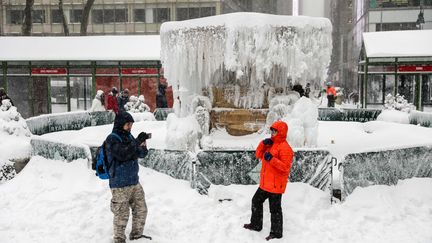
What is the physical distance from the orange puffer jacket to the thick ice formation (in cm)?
419

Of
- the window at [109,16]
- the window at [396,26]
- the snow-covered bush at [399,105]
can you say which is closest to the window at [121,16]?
the window at [109,16]

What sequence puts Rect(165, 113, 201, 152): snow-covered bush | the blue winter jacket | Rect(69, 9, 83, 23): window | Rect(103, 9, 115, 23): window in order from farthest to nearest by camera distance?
Rect(69, 9, 83, 23): window
Rect(103, 9, 115, 23): window
Rect(165, 113, 201, 152): snow-covered bush
the blue winter jacket

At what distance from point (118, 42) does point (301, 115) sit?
16.4 metres

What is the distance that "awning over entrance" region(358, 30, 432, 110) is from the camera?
2123 cm

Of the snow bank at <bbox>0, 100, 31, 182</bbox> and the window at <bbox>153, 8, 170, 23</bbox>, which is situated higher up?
the window at <bbox>153, 8, 170, 23</bbox>

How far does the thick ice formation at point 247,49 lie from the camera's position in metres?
10.2

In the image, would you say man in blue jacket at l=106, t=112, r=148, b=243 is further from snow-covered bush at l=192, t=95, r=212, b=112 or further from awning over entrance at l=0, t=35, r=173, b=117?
awning over entrance at l=0, t=35, r=173, b=117

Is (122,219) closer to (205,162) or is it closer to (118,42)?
(205,162)

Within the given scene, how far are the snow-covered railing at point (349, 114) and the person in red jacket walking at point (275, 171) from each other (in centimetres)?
1234

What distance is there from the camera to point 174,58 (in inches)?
447

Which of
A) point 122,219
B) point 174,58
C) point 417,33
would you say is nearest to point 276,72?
point 174,58

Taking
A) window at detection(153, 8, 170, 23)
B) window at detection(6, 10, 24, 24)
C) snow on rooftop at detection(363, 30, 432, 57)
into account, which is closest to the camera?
snow on rooftop at detection(363, 30, 432, 57)

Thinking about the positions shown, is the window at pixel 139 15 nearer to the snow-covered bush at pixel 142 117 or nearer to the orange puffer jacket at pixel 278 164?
the snow-covered bush at pixel 142 117

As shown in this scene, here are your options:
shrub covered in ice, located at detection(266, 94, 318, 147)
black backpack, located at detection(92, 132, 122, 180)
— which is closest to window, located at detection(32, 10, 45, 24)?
shrub covered in ice, located at detection(266, 94, 318, 147)
